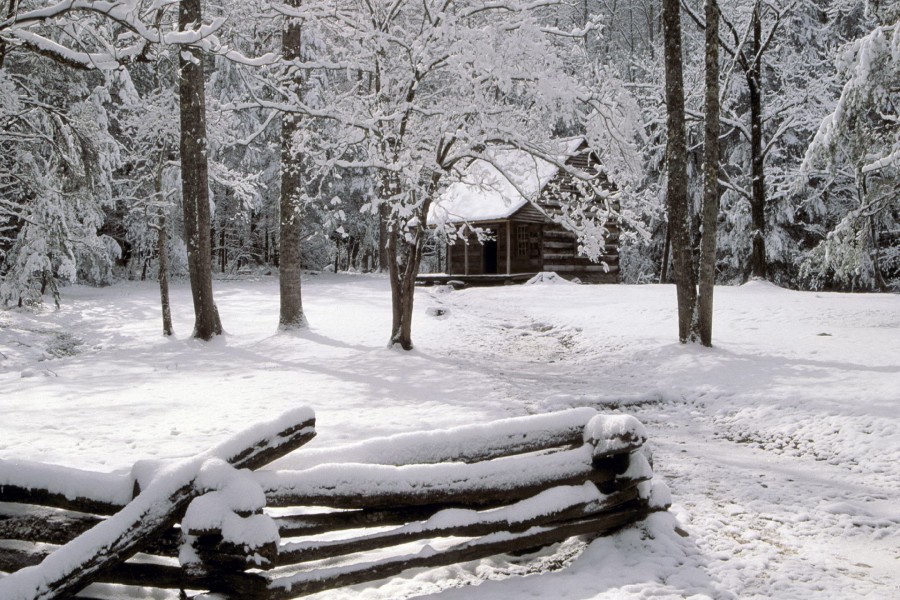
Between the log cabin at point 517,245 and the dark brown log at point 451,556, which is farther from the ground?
the log cabin at point 517,245

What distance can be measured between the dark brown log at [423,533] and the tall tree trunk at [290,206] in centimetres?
1015

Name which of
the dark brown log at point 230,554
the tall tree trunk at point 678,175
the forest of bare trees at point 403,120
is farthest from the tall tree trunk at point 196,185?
the dark brown log at point 230,554

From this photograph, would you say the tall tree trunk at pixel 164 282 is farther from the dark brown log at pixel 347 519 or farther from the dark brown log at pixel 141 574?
the dark brown log at pixel 347 519

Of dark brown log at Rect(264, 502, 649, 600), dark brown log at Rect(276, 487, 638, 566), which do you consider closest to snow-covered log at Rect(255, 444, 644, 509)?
dark brown log at Rect(276, 487, 638, 566)

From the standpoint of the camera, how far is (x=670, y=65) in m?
12.0

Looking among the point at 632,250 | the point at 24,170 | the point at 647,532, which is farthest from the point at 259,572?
the point at 632,250

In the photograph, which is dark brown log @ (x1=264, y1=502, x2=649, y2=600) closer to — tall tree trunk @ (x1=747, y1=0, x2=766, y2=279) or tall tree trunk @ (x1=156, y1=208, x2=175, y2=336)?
tall tree trunk @ (x1=156, y1=208, x2=175, y2=336)

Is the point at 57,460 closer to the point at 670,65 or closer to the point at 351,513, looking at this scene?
the point at 351,513

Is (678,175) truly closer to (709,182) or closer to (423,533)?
(709,182)

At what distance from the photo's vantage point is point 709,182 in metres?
11.5

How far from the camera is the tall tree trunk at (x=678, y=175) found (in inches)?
468

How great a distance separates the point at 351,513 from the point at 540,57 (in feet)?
31.2

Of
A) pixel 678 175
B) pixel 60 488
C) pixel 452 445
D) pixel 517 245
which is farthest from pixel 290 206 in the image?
pixel 517 245

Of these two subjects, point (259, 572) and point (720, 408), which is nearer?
point (259, 572)
